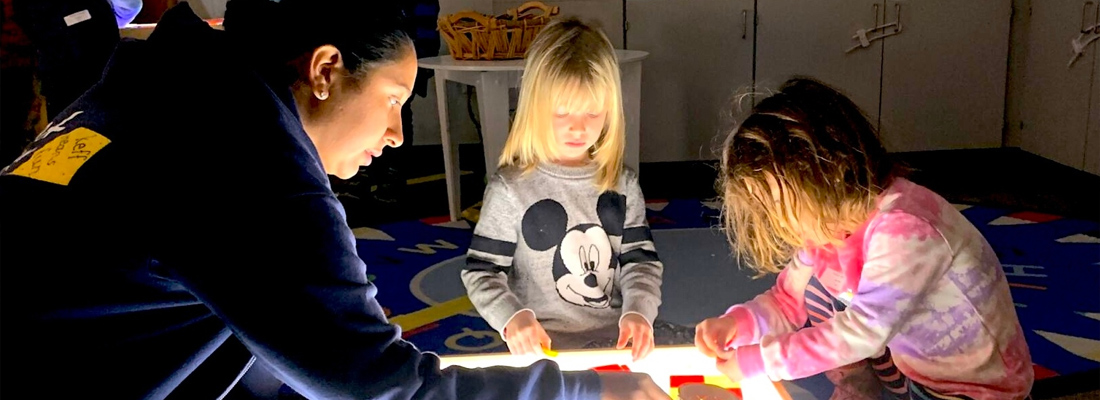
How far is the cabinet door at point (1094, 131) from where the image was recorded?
2.93 meters

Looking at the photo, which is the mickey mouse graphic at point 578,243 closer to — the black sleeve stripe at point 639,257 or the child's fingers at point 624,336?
the black sleeve stripe at point 639,257

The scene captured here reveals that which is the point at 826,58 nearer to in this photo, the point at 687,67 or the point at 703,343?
the point at 687,67

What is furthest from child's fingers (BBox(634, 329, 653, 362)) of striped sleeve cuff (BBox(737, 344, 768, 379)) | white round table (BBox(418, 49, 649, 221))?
white round table (BBox(418, 49, 649, 221))

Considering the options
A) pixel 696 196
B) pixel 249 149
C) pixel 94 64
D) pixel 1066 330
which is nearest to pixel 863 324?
pixel 249 149

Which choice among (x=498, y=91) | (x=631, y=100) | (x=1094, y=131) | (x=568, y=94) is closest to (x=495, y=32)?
(x=498, y=91)

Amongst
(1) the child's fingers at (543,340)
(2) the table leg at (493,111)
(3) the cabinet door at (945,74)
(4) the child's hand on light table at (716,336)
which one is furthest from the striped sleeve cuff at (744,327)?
(3) the cabinet door at (945,74)

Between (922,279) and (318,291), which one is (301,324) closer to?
(318,291)

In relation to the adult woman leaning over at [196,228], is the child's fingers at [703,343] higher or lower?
lower

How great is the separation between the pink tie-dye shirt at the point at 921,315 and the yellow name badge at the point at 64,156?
0.66 meters

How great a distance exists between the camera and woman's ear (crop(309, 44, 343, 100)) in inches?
27.0

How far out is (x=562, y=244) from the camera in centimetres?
128

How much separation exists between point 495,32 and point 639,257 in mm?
1092

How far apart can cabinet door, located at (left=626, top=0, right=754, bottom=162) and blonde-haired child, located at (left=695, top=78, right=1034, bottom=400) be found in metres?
2.36

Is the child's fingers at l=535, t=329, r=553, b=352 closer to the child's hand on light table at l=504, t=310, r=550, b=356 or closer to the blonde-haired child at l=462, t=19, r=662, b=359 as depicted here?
the child's hand on light table at l=504, t=310, r=550, b=356
